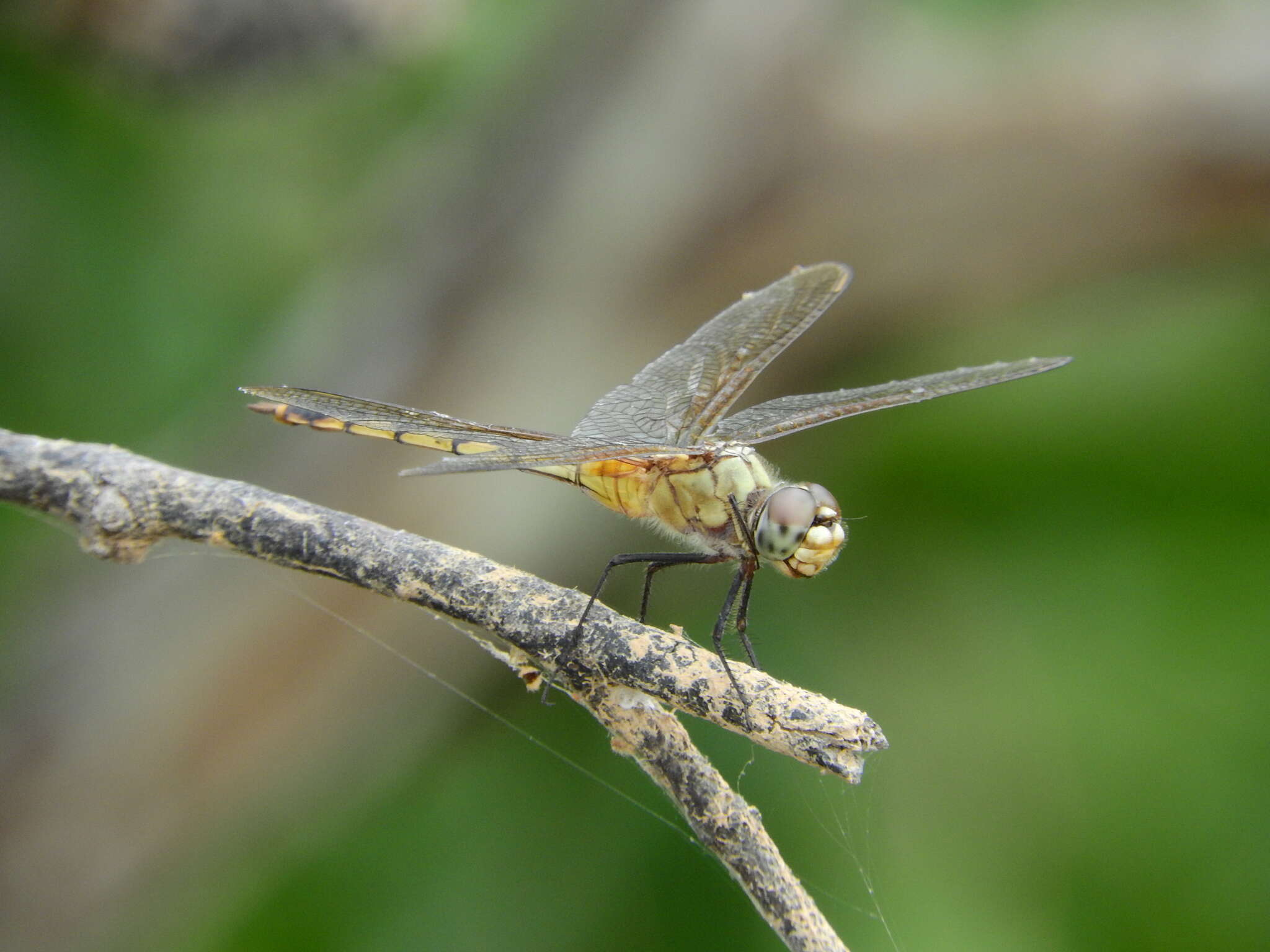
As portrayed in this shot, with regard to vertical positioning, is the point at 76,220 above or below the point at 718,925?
above

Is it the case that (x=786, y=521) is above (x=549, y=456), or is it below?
below

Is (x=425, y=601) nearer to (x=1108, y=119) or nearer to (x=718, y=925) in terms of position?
(x=718, y=925)

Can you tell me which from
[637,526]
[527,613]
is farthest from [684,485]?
[637,526]

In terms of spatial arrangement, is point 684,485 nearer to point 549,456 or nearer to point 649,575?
point 649,575

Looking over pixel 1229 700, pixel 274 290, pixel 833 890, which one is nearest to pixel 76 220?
pixel 274 290

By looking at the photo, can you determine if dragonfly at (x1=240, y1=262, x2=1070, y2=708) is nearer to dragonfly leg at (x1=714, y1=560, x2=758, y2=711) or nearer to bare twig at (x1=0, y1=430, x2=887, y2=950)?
dragonfly leg at (x1=714, y1=560, x2=758, y2=711)

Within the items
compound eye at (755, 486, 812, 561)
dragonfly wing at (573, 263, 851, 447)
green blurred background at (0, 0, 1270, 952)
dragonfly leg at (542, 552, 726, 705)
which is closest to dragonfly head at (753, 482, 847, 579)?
compound eye at (755, 486, 812, 561)
